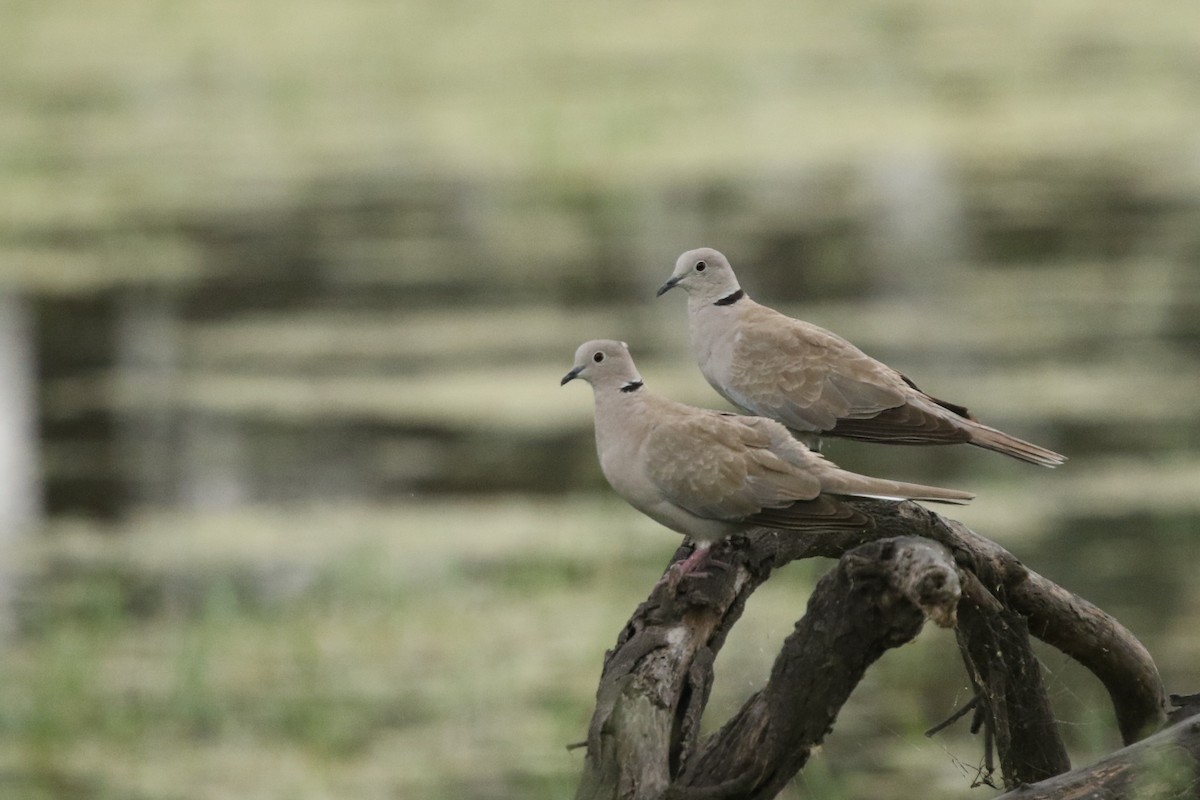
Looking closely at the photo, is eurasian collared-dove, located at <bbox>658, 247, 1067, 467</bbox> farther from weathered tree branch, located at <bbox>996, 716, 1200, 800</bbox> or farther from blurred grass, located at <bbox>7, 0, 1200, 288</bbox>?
blurred grass, located at <bbox>7, 0, 1200, 288</bbox>

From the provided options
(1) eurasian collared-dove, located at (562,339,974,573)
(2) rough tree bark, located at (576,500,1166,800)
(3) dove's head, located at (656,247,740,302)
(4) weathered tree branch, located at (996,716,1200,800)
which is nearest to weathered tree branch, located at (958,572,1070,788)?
(2) rough tree bark, located at (576,500,1166,800)

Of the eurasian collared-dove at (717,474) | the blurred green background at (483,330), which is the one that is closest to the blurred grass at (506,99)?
the blurred green background at (483,330)

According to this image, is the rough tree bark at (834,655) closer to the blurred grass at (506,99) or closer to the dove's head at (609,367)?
the dove's head at (609,367)

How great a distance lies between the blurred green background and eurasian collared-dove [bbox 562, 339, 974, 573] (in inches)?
27.9

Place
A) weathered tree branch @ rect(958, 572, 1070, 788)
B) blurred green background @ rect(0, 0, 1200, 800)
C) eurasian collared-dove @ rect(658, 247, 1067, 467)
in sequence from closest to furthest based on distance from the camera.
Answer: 1. weathered tree branch @ rect(958, 572, 1070, 788)
2. eurasian collared-dove @ rect(658, 247, 1067, 467)
3. blurred green background @ rect(0, 0, 1200, 800)

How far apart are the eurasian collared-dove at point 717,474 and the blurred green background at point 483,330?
27.9 inches

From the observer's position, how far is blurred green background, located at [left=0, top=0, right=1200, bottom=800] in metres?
5.59

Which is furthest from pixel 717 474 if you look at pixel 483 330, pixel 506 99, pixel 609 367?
pixel 506 99

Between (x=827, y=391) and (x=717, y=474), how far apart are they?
44 centimetres

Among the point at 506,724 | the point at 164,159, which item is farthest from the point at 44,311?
the point at 506,724

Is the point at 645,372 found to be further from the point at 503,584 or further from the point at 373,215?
the point at 373,215

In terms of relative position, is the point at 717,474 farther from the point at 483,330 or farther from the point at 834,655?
the point at 483,330

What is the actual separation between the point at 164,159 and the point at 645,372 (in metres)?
6.12

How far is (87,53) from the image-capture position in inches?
620
